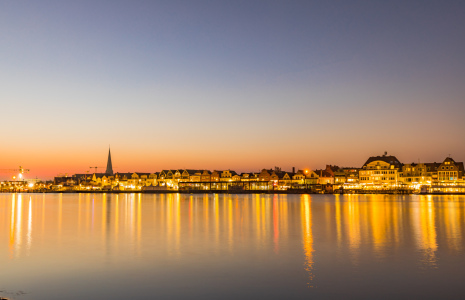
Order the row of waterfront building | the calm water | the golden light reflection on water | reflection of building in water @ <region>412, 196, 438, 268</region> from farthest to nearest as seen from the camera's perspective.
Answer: the row of waterfront building → the golden light reflection on water → reflection of building in water @ <region>412, 196, 438, 268</region> → the calm water

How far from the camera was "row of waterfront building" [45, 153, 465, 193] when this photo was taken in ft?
385

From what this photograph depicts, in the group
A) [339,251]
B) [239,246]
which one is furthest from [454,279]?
[239,246]

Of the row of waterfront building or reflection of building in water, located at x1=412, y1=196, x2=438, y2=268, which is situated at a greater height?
the row of waterfront building

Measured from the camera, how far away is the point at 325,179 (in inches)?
5586

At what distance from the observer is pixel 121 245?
23797 mm

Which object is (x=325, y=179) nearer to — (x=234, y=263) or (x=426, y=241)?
(x=426, y=241)

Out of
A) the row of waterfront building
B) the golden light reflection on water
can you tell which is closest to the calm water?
the golden light reflection on water

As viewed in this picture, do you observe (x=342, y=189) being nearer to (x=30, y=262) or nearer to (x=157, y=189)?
(x=157, y=189)

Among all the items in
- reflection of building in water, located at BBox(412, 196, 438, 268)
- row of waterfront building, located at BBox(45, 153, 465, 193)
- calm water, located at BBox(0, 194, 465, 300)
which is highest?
row of waterfront building, located at BBox(45, 153, 465, 193)

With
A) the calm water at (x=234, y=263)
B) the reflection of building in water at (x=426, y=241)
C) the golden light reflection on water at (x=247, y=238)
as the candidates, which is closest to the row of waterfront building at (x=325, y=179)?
the golden light reflection on water at (x=247, y=238)

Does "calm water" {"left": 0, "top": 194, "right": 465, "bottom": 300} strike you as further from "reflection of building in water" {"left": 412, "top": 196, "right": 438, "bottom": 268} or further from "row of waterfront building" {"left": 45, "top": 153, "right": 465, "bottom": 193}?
"row of waterfront building" {"left": 45, "top": 153, "right": 465, "bottom": 193}

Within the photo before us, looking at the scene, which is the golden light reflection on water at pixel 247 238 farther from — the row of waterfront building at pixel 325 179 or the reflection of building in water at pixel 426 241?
the row of waterfront building at pixel 325 179

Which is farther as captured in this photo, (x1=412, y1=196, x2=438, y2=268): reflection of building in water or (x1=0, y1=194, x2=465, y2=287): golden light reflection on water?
(x1=0, y1=194, x2=465, y2=287): golden light reflection on water

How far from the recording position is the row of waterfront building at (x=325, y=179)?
385 feet
